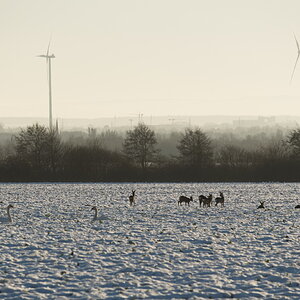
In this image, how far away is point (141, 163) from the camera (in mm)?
87562

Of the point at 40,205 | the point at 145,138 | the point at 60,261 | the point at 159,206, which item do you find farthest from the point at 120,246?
the point at 145,138

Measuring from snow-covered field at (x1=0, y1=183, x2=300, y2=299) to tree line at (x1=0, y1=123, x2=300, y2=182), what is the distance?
4845cm

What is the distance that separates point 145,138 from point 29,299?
76.5 m

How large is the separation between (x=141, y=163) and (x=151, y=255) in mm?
69541

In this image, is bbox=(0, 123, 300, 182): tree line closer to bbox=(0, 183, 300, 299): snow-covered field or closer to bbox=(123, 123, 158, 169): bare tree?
bbox=(123, 123, 158, 169): bare tree

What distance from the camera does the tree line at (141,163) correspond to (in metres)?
78.7

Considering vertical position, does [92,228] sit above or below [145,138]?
below

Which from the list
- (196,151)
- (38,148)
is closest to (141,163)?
(196,151)

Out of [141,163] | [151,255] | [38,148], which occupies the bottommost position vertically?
[151,255]

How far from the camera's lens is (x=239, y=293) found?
13.6 meters

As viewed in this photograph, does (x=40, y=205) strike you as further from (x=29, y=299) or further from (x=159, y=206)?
(x=29, y=299)

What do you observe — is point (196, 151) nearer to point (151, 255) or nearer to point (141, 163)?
point (141, 163)

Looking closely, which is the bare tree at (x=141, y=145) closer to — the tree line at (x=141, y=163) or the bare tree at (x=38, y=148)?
the tree line at (x=141, y=163)

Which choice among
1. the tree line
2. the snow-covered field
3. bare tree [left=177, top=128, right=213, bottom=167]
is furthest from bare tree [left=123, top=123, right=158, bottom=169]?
the snow-covered field
